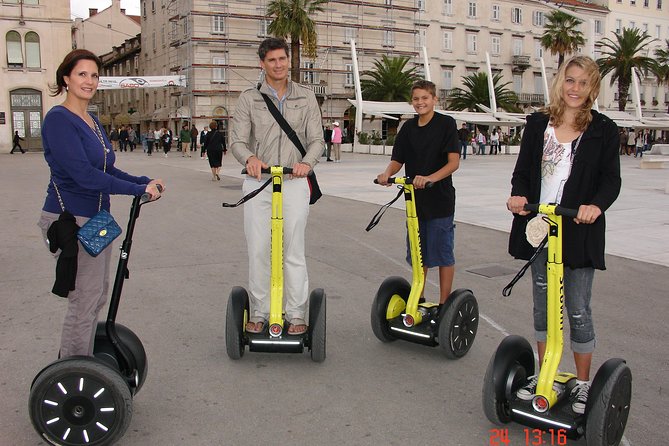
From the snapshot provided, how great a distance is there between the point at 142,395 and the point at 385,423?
4.85 ft

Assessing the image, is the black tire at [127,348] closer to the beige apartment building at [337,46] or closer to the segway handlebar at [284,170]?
the segway handlebar at [284,170]

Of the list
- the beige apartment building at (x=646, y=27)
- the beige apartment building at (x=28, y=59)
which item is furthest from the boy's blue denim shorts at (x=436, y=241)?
the beige apartment building at (x=646, y=27)

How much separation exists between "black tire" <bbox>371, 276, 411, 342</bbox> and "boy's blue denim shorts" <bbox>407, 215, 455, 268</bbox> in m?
0.26

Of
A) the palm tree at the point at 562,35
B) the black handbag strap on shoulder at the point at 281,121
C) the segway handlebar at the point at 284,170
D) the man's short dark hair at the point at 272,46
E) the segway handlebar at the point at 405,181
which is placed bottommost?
the segway handlebar at the point at 405,181

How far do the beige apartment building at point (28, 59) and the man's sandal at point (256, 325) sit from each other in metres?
42.4

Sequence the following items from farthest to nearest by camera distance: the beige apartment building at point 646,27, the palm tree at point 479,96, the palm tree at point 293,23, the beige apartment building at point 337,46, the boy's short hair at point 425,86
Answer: the beige apartment building at point 646,27 → the palm tree at point 479,96 → the beige apartment building at point 337,46 → the palm tree at point 293,23 → the boy's short hair at point 425,86

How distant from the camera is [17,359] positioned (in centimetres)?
455

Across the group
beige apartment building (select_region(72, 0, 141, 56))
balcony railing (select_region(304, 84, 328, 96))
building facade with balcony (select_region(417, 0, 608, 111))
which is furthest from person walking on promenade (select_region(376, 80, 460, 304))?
beige apartment building (select_region(72, 0, 141, 56))

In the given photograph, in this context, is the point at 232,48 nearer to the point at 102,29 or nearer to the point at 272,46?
the point at 102,29

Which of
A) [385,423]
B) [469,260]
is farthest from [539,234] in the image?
[469,260]

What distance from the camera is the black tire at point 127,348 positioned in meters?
3.62

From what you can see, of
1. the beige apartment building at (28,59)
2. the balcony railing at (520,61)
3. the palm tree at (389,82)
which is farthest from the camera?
the balcony railing at (520,61)

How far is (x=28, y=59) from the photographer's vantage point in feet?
143

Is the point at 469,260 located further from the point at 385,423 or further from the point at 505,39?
the point at 505,39
